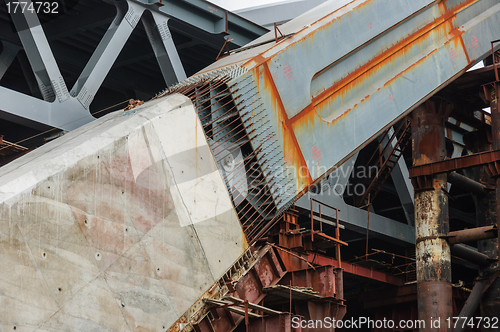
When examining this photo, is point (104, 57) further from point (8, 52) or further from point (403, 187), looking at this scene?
point (403, 187)

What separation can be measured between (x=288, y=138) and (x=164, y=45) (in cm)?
637

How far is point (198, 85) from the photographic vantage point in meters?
9.26

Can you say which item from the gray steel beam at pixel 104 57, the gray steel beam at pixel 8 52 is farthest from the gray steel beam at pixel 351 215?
the gray steel beam at pixel 8 52

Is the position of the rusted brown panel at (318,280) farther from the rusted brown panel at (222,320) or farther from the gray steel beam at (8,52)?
the gray steel beam at (8,52)

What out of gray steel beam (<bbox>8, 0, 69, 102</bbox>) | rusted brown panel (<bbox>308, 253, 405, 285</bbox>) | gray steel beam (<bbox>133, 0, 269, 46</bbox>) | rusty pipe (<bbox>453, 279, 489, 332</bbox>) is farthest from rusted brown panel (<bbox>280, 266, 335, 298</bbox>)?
rusty pipe (<bbox>453, 279, 489, 332</bbox>)

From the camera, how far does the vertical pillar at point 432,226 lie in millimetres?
16812

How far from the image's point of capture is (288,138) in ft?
31.9

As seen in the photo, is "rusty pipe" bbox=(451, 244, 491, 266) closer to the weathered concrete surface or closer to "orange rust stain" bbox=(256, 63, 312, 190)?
"orange rust stain" bbox=(256, 63, 312, 190)

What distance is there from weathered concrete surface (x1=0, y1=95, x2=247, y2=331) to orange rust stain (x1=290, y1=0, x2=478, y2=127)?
2.67 metres

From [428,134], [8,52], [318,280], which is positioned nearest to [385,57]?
[318,280]

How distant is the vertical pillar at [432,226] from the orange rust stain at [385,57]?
424cm

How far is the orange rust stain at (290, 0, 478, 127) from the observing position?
10.9 meters

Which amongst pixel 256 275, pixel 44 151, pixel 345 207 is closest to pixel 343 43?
pixel 256 275

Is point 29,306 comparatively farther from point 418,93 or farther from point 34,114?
point 418,93
